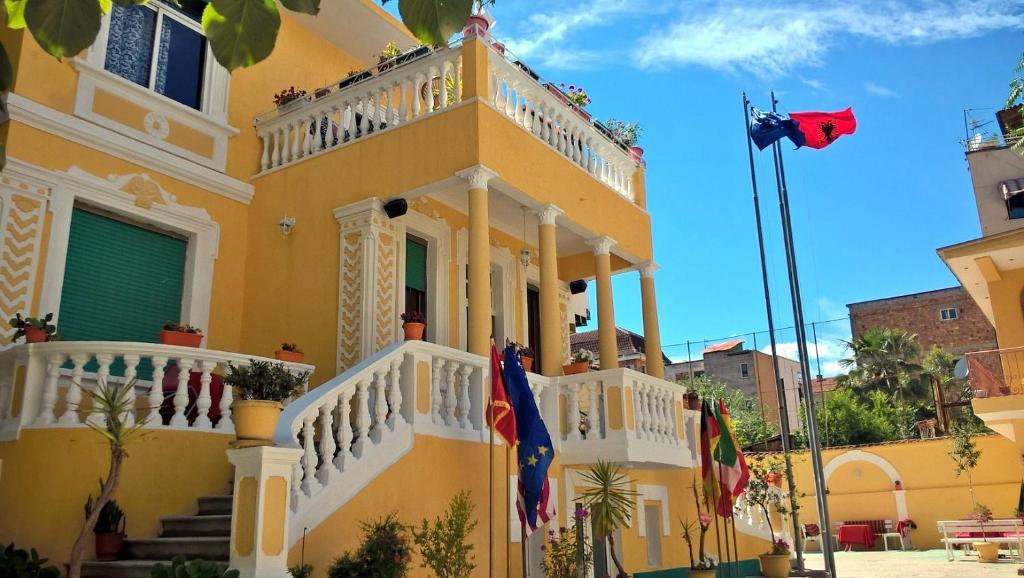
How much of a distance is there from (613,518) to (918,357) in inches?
1479

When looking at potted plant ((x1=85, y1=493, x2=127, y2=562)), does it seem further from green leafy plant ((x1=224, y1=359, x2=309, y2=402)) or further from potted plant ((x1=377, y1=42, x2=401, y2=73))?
potted plant ((x1=377, y1=42, x2=401, y2=73))

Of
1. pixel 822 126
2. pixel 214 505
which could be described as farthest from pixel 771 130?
pixel 214 505

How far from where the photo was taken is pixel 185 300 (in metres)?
10.7

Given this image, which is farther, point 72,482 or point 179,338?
point 179,338

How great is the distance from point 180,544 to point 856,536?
21.4 metres

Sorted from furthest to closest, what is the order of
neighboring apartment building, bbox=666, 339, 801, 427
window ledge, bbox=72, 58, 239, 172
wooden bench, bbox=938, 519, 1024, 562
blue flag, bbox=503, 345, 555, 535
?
neighboring apartment building, bbox=666, 339, 801, 427 < wooden bench, bbox=938, 519, 1024, 562 < window ledge, bbox=72, 58, 239, 172 < blue flag, bbox=503, 345, 555, 535

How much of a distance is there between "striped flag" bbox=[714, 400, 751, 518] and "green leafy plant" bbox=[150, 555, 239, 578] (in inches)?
288

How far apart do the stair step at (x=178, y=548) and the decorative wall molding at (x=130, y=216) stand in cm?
337

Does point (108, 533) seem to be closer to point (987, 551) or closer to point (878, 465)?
point (987, 551)

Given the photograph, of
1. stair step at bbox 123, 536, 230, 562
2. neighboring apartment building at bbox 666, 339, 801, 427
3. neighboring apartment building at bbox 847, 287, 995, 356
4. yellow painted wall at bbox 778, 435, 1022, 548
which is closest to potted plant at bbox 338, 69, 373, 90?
stair step at bbox 123, 536, 230, 562

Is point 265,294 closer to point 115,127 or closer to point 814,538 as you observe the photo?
point 115,127

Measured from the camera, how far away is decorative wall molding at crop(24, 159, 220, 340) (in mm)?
9312

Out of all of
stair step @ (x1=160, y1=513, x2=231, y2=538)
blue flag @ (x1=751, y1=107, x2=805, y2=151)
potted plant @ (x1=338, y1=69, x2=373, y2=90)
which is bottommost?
stair step @ (x1=160, y1=513, x2=231, y2=538)

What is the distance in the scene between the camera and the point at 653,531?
11.3 m
